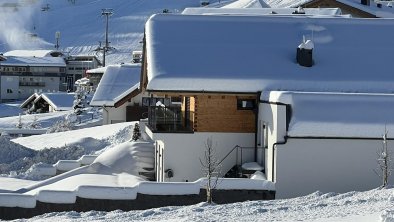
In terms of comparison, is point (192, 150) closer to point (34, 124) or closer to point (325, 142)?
point (325, 142)

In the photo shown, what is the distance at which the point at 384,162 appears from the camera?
70.1ft

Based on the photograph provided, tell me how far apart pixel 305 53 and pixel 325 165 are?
444cm

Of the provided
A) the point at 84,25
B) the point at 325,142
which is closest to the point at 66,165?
the point at 325,142

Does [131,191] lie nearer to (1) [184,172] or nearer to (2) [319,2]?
(1) [184,172]

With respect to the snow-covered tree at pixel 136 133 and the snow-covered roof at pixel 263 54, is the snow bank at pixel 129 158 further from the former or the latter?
the snow-covered roof at pixel 263 54

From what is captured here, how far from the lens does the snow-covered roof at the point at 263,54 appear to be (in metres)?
24.8

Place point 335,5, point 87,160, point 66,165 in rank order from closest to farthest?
point 66,165 < point 87,160 < point 335,5

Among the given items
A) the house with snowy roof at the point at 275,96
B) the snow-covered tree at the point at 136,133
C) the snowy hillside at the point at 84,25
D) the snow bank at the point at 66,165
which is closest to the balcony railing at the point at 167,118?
the house with snowy roof at the point at 275,96

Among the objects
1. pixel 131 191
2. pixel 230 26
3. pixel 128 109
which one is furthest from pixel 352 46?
pixel 128 109

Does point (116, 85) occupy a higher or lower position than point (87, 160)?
higher

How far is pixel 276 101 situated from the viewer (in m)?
22.7

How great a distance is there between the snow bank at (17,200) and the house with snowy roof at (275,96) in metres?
4.63

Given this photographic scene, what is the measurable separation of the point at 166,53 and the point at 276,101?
184 inches

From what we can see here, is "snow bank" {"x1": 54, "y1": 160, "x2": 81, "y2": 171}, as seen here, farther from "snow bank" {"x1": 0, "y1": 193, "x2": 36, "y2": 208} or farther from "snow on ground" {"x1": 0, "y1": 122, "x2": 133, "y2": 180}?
"snow bank" {"x1": 0, "y1": 193, "x2": 36, "y2": 208}
